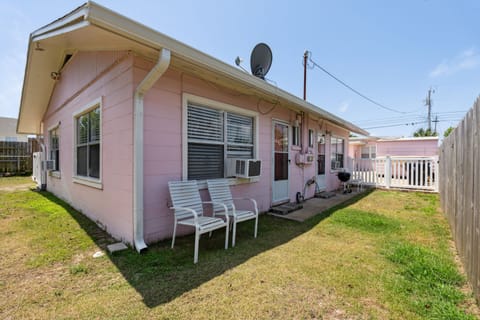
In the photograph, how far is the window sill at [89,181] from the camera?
3988 millimetres

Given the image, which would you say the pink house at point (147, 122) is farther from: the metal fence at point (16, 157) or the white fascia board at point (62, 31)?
the metal fence at point (16, 157)

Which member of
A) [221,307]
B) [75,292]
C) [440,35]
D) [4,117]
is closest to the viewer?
[221,307]

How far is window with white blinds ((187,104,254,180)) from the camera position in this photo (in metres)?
3.80

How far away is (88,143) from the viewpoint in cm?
463

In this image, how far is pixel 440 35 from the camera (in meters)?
8.37

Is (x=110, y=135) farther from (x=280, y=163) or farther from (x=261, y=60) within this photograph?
(x=261, y=60)

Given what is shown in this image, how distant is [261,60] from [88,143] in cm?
446

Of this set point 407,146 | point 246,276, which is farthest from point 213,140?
A: point 407,146

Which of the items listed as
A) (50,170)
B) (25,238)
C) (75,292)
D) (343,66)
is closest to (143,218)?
(75,292)

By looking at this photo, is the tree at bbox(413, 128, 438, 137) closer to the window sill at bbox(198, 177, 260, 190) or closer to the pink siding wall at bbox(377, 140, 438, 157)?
the pink siding wall at bbox(377, 140, 438, 157)

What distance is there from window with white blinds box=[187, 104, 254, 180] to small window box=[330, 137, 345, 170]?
16.2 feet

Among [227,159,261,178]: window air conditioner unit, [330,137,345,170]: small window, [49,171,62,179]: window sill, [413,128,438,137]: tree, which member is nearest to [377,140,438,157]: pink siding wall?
[330,137,345,170]: small window

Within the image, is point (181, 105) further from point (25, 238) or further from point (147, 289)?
point (25, 238)

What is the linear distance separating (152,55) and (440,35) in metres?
10.7
